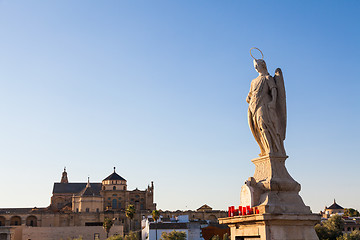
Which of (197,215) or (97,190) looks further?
(97,190)

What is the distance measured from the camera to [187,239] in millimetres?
74375

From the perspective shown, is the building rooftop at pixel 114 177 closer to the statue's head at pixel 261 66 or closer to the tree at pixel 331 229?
the tree at pixel 331 229

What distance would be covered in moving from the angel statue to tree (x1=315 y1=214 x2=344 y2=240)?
61150 mm

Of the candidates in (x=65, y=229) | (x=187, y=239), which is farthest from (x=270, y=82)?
(x=65, y=229)

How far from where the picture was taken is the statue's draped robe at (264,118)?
980 centimetres

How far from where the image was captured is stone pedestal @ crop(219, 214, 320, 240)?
894 centimetres

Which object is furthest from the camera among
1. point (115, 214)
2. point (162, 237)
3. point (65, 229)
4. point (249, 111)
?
point (115, 214)

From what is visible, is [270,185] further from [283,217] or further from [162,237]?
[162,237]

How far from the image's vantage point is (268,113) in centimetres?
990

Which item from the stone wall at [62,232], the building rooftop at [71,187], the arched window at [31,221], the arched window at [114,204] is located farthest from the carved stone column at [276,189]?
the building rooftop at [71,187]

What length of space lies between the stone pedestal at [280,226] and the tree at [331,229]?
61.2 m

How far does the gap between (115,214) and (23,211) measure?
20.1m

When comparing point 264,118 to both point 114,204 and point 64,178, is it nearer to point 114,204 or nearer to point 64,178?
point 114,204

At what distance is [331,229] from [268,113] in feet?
225
